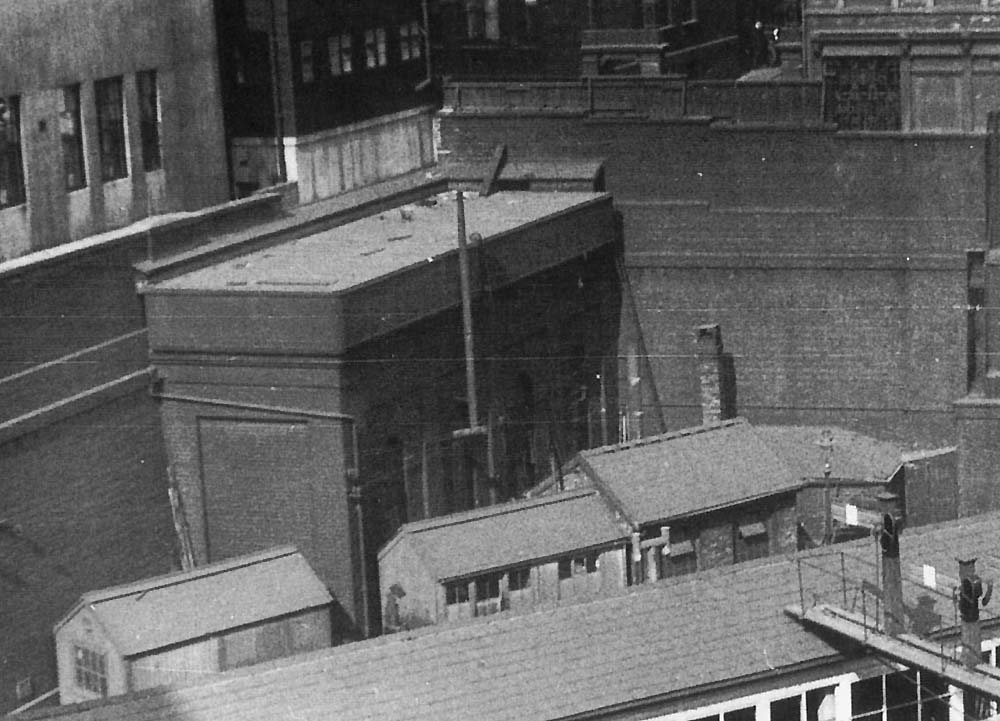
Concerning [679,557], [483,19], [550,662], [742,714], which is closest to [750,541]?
[679,557]

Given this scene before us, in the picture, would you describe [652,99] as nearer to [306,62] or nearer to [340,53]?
[340,53]

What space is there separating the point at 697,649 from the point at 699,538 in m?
9.81

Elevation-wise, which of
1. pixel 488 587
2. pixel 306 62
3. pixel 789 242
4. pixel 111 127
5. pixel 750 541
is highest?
pixel 306 62

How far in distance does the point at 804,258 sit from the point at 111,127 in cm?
1373

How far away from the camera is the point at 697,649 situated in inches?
1203

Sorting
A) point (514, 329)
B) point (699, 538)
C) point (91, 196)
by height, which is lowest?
point (699, 538)

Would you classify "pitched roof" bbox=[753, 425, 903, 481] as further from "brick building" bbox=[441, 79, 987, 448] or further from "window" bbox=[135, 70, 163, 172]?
"window" bbox=[135, 70, 163, 172]

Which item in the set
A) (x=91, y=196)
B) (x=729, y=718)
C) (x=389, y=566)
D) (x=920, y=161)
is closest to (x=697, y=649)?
(x=729, y=718)

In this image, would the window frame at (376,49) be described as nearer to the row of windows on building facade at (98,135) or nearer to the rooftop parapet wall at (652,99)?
the rooftop parapet wall at (652,99)

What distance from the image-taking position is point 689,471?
134ft

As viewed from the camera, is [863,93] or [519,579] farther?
[863,93]

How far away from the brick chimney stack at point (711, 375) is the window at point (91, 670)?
572 inches

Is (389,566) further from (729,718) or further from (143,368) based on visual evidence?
(729,718)

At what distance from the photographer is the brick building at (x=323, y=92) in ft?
152
